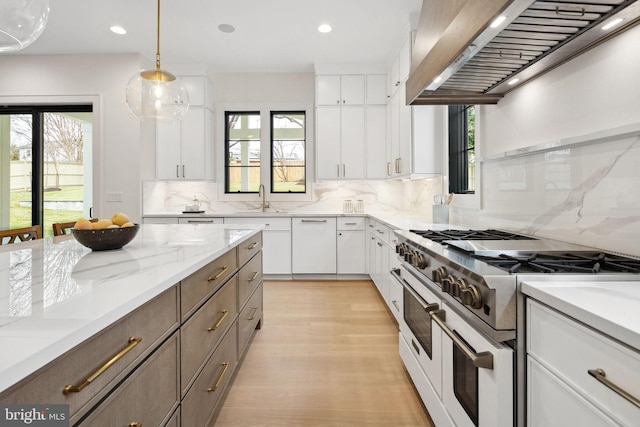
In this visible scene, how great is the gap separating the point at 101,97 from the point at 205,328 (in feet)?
13.7

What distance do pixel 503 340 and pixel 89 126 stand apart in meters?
5.32

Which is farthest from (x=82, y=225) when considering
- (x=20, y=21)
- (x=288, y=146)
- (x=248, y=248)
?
(x=288, y=146)

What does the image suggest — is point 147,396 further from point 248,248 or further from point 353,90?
point 353,90

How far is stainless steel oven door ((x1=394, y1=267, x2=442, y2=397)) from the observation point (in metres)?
1.55

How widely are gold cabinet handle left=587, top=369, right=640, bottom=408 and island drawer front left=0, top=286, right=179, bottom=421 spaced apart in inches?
42.7

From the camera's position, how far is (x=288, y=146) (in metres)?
5.09

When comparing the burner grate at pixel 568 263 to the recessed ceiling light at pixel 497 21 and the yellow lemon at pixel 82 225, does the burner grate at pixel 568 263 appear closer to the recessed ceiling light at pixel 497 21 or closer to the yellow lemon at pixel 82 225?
the recessed ceiling light at pixel 497 21

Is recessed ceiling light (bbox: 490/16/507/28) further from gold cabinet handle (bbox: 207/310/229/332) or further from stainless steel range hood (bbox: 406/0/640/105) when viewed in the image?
gold cabinet handle (bbox: 207/310/229/332)

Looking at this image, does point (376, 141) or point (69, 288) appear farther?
point (376, 141)

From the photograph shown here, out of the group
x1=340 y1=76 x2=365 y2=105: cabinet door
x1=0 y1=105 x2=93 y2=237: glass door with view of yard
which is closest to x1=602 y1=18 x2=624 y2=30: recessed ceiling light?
x1=340 y1=76 x2=365 y2=105: cabinet door

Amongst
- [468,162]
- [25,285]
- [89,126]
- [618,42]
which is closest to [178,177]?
[89,126]

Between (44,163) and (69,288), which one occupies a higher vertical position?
(44,163)

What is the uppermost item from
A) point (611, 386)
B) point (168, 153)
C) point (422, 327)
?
point (168, 153)

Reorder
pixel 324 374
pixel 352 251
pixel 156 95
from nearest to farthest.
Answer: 1. pixel 324 374
2. pixel 156 95
3. pixel 352 251
